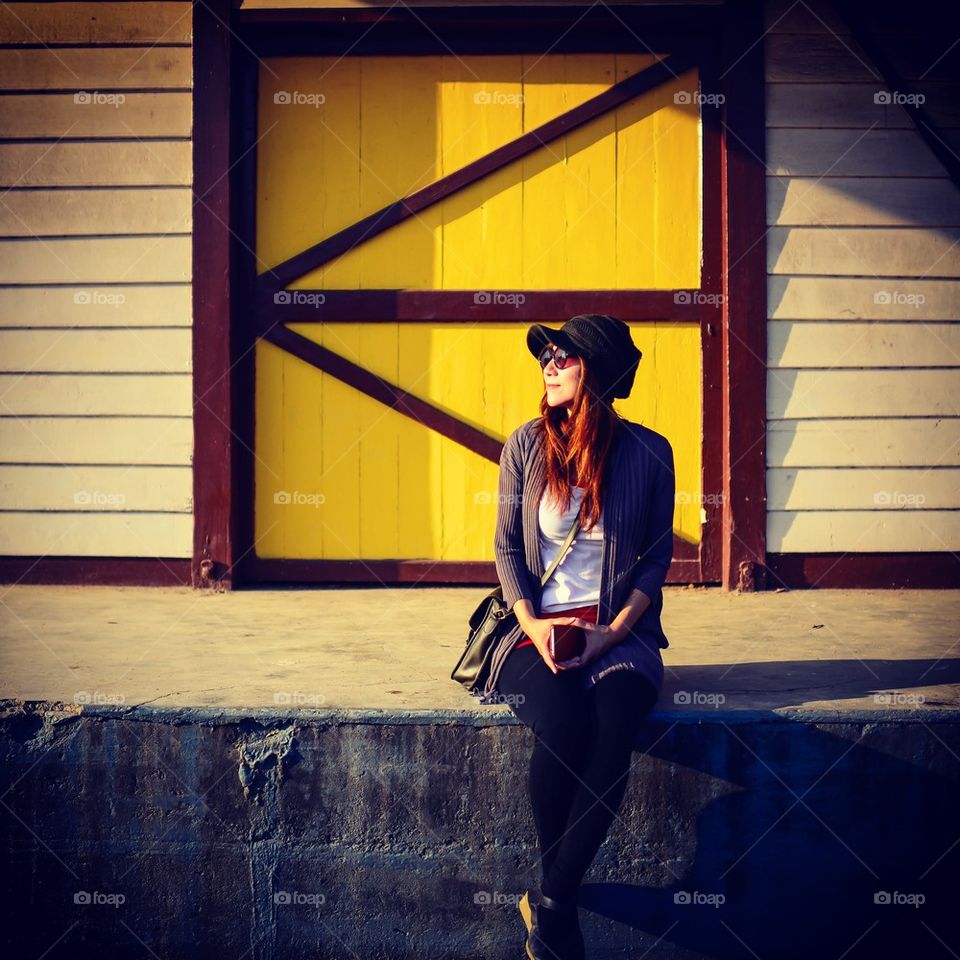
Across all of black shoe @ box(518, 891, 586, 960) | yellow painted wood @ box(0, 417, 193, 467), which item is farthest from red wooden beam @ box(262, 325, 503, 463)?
black shoe @ box(518, 891, 586, 960)

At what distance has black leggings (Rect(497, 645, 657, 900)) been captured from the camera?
2768 millimetres

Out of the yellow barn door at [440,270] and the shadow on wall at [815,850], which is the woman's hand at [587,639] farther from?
the yellow barn door at [440,270]

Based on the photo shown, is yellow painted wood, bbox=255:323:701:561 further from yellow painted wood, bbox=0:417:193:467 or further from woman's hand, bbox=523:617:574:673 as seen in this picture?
woman's hand, bbox=523:617:574:673

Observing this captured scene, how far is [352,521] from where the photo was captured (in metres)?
5.16

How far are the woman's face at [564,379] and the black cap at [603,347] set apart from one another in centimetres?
4

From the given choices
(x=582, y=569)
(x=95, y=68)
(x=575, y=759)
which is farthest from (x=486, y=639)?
(x=95, y=68)

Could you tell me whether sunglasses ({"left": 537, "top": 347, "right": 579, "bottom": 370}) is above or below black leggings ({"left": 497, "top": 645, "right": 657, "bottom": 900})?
above

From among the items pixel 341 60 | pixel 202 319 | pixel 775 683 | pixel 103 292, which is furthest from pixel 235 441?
pixel 775 683

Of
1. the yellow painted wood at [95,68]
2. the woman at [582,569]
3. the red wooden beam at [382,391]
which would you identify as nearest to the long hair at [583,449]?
the woman at [582,569]

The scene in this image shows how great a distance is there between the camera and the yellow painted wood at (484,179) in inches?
199

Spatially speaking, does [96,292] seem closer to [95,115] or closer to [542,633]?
[95,115]

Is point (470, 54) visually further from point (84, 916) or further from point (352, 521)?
point (84, 916)

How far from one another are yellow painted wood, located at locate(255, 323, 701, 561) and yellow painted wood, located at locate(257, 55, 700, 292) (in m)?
0.31

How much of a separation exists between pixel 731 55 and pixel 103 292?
3.17 m
